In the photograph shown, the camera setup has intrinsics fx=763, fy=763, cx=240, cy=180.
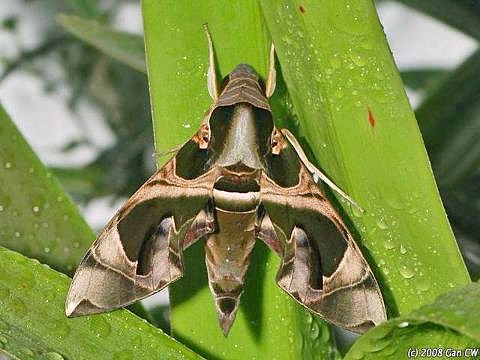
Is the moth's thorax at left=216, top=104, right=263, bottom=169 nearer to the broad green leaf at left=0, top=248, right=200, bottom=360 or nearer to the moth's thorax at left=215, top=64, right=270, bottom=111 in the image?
the moth's thorax at left=215, top=64, right=270, bottom=111

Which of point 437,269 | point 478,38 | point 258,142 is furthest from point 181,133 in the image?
point 478,38

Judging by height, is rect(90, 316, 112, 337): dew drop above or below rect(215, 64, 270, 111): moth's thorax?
below

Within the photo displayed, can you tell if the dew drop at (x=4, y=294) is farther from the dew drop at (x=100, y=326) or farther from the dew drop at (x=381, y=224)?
the dew drop at (x=381, y=224)

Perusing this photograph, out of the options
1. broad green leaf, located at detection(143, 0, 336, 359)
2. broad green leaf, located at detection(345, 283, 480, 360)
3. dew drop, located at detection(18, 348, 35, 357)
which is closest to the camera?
broad green leaf, located at detection(345, 283, 480, 360)

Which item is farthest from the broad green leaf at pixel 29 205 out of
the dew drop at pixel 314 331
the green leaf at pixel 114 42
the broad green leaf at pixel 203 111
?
the green leaf at pixel 114 42

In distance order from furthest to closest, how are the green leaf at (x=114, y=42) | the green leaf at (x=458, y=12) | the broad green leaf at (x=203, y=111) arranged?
A: the green leaf at (x=114, y=42) < the green leaf at (x=458, y=12) < the broad green leaf at (x=203, y=111)

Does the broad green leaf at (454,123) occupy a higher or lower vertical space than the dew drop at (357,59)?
lower

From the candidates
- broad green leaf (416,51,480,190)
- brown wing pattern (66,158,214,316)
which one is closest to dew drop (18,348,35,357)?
brown wing pattern (66,158,214,316)
